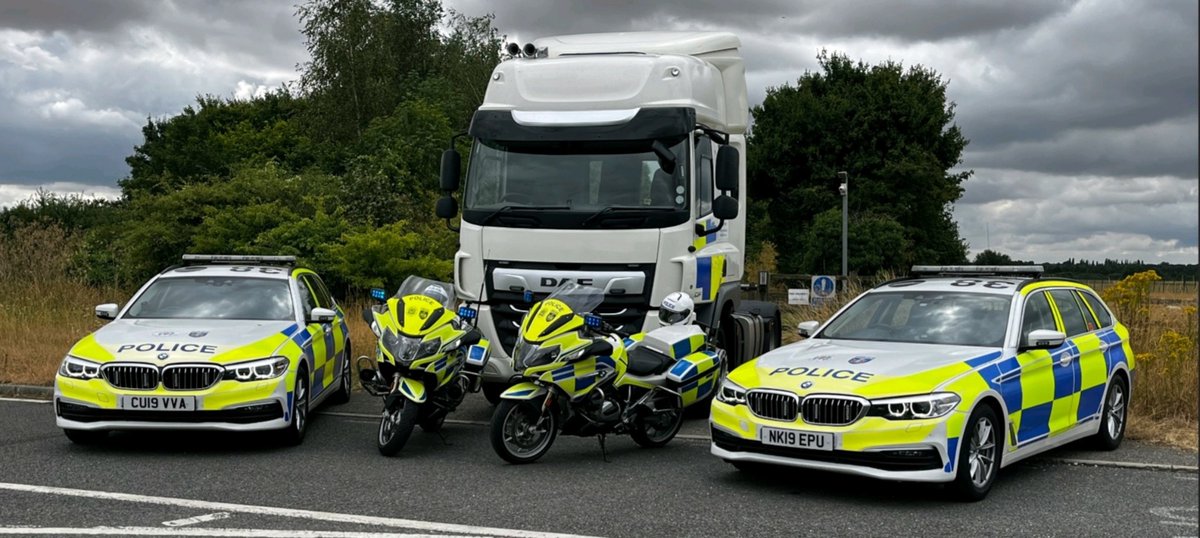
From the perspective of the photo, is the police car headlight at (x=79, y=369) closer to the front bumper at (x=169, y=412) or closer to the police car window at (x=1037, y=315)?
the front bumper at (x=169, y=412)

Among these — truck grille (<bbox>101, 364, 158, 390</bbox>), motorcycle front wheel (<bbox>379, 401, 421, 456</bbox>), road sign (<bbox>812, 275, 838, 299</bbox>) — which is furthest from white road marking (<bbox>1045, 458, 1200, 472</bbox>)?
road sign (<bbox>812, 275, 838, 299</bbox>)

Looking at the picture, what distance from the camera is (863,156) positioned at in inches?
2019

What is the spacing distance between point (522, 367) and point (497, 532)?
2704mm

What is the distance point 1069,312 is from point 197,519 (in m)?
7.04

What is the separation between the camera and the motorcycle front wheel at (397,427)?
985cm

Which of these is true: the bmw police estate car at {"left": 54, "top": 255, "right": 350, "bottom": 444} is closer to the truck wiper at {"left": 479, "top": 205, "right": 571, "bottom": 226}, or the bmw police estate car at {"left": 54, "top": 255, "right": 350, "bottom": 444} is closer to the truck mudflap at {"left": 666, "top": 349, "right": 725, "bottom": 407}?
the truck wiper at {"left": 479, "top": 205, "right": 571, "bottom": 226}

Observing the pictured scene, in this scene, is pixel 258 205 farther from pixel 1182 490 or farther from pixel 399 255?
pixel 1182 490

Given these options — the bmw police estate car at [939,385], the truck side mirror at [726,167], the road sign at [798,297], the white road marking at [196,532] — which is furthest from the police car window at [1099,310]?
the road sign at [798,297]

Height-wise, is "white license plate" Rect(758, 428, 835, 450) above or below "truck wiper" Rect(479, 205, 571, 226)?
below

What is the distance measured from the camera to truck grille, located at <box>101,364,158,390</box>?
386 inches

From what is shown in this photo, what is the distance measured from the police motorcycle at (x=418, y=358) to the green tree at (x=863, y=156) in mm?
39767

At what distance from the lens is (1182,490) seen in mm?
8789

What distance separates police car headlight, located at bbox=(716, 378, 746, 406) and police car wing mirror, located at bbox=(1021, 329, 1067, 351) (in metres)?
2.20

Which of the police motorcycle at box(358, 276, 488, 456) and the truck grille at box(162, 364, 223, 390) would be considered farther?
the police motorcycle at box(358, 276, 488, 456)
